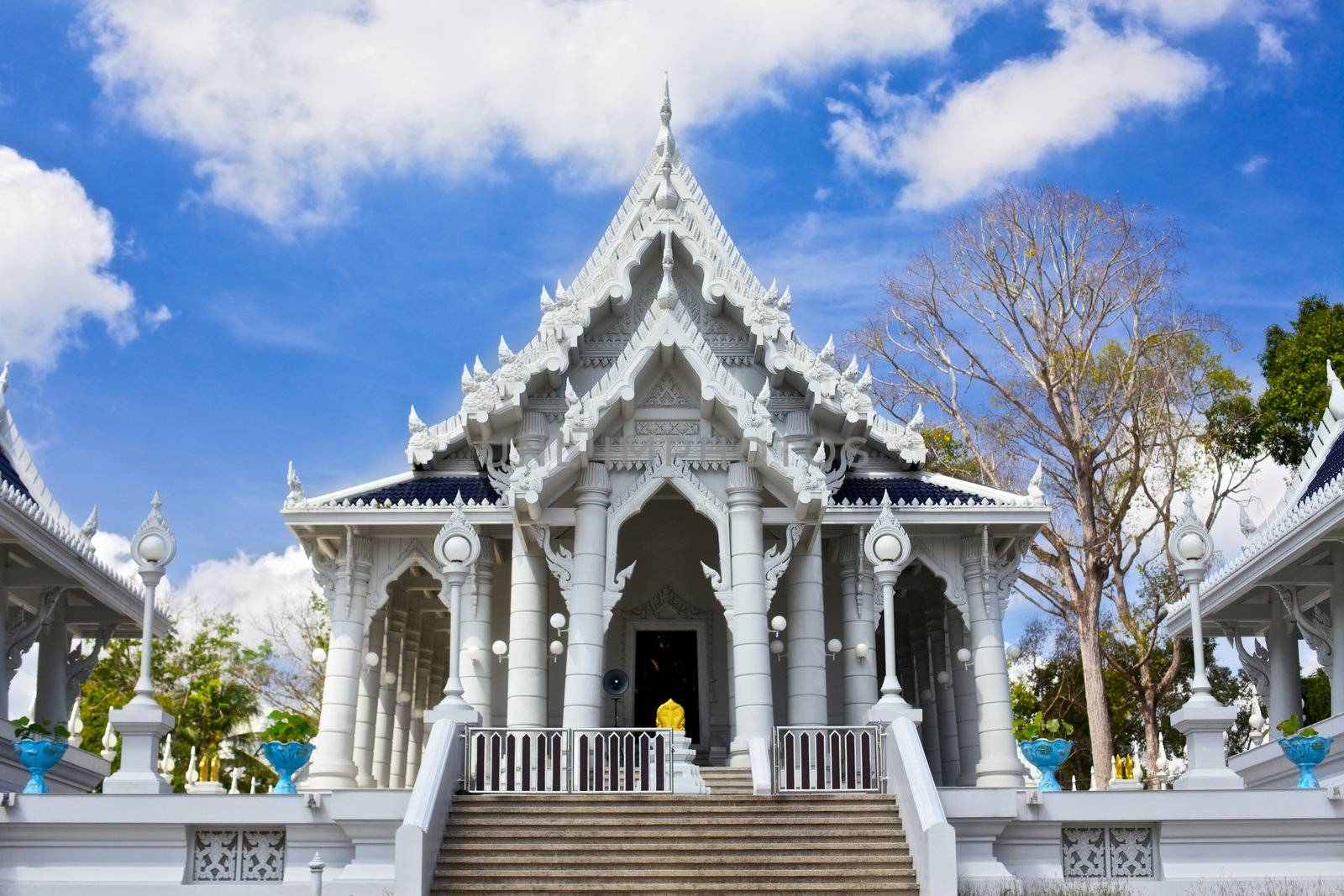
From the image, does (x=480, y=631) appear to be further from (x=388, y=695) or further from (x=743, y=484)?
(x=743, y=484)

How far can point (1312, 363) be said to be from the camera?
3750 cm

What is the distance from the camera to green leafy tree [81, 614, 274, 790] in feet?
135

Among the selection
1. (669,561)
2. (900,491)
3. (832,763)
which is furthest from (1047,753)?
(669,561)

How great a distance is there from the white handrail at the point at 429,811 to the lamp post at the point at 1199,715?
7803 mm

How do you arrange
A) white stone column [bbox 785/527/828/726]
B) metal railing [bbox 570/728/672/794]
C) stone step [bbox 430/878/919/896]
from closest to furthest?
stone step [bbox 430/878/919/896]
metal railing [bbox 570/728/672/794]
white stone column [bbox 785/527/828/726]

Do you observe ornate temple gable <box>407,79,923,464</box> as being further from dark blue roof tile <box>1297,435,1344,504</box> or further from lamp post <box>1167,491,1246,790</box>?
lamp post <box>1167,491,1246,790</box>

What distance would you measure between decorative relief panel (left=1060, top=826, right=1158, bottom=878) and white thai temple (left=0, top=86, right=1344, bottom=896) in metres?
0.03

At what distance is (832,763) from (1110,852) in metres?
3.29

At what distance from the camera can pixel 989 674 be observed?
22953mm

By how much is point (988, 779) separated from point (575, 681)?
723cm

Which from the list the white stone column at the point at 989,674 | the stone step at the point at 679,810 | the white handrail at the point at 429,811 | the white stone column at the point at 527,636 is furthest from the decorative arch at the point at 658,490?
the white stone column at the point at 989,674

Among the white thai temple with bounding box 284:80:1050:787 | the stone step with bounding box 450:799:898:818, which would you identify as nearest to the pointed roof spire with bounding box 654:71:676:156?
the white thai temple with bounding box 284:80:1050:787

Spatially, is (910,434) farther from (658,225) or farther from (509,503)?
(509,503)

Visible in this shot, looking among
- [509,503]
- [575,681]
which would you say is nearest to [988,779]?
[575,681]
